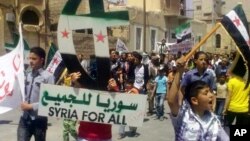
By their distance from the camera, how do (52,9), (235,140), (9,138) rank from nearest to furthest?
1. (235,140)
2. (9,138)
3. (52,9)

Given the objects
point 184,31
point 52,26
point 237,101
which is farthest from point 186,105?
point 52,26

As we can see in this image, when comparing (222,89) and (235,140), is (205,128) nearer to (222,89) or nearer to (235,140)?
(235,140)

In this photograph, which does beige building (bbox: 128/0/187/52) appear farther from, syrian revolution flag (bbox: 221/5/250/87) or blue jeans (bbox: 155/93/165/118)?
syrian revolution flag (bbox: 221/5/250/87)

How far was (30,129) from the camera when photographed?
561cm

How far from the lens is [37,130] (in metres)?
5.61

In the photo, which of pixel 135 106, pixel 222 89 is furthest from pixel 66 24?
pixel 222 89

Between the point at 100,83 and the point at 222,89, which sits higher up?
the point at 100,83

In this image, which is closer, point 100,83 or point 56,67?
point 100,83

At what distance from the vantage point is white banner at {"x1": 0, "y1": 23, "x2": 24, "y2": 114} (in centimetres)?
548

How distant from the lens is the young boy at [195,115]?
3785 millimetres

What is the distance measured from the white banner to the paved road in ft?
12.0

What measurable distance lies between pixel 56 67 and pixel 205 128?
6.65m

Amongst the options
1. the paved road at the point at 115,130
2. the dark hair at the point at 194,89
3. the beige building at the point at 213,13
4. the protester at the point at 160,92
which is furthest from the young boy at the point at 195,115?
the beige building at the point at 213,13

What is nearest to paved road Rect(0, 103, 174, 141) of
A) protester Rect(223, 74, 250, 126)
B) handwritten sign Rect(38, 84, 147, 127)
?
protester Rect(223, 74, 250, 126)
